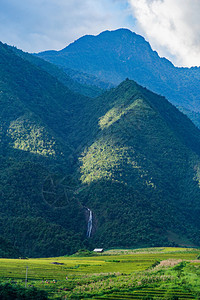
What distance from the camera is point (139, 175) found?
128 metres

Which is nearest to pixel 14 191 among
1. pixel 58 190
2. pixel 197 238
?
pixel 58 190

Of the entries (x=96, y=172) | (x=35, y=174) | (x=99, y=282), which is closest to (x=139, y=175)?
(x=96, y=172)

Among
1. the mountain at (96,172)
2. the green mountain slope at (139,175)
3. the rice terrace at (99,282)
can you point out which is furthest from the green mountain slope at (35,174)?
the rice terrace at (99,282)

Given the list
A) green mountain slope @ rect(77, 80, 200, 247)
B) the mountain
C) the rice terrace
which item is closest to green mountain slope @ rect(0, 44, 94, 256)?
the mountain

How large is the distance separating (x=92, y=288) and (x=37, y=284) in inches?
228

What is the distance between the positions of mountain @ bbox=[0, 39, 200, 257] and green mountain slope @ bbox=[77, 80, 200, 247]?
35 centimetres

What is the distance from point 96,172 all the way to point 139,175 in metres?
14.3

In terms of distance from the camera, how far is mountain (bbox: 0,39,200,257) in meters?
96.3

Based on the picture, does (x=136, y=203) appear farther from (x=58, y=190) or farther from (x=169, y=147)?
(x=169, y=147)

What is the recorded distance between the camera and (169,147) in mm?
144875

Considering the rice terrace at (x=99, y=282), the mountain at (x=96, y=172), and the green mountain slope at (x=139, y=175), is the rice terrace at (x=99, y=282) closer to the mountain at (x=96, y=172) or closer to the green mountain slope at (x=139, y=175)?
the mountain at (x=96, y=172)

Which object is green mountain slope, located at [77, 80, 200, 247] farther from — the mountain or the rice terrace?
the rice terrace

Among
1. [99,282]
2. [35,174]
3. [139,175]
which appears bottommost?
[99,282]

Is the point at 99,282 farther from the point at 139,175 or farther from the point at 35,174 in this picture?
the point at 139,175
